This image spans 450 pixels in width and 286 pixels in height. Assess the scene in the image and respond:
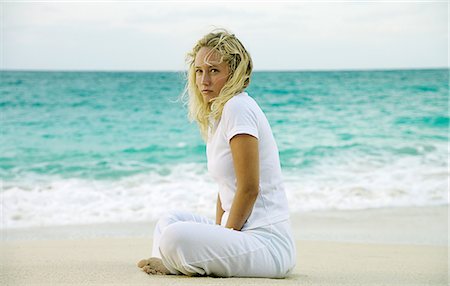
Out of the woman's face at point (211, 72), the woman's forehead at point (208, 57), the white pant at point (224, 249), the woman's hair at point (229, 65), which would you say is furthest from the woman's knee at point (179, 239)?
the woman's forehead at point (208, 57)

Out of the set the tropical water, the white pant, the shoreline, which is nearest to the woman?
the white pant

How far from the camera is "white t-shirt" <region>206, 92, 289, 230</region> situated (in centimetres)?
321

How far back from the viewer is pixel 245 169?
122 inches

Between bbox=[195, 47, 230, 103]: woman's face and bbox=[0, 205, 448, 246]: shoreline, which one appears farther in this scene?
bbox=[0, 205, 448, 246]: shoreline

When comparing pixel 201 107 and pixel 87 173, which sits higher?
pixel 201 107

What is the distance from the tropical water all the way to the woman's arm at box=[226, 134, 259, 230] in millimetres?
3225

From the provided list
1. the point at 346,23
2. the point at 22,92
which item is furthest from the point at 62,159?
the point at 22,92

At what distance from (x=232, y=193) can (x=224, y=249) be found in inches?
11.9

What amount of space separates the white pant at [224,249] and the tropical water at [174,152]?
10.5 ft

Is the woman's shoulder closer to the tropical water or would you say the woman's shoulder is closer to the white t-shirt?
the white t-shirt

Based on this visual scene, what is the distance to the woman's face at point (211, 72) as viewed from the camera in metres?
3.37

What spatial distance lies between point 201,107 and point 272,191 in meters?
0.64

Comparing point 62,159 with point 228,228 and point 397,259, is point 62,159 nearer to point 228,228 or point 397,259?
point 397,259

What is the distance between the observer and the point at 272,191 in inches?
129
